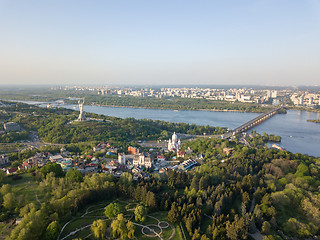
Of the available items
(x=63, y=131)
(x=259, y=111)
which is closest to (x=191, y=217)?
(x=63, y=131)

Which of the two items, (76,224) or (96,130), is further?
(96,130)

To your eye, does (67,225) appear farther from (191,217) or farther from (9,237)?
(191,217)

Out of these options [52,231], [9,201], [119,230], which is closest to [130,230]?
[119,230]

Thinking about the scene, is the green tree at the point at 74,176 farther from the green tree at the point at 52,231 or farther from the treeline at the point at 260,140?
the treeline at the point at 260,140

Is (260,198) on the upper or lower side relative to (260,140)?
upper

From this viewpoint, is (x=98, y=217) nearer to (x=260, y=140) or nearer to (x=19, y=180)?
(x=19, y=180)

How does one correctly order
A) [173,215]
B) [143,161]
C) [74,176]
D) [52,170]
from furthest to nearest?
[143,161] < [52,170] < [74,176] < [173,215]

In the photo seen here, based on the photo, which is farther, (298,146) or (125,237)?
(298,146)

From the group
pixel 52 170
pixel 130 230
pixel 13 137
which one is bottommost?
pixel 13 137

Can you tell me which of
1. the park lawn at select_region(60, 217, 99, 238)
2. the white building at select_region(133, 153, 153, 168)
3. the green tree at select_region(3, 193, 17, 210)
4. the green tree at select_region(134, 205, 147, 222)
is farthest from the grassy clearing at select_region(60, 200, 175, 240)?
the white building at select_region(133, 153, 153, 168)
